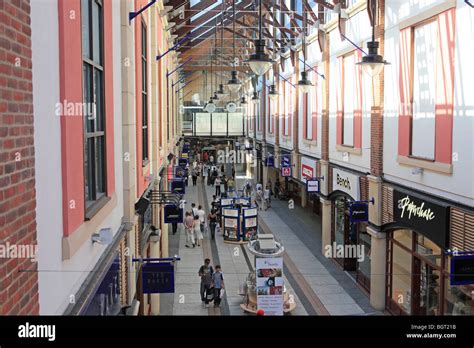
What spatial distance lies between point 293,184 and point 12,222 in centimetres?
3278

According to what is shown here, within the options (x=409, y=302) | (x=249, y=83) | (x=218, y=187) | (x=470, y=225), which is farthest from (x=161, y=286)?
(x=249, y=83)

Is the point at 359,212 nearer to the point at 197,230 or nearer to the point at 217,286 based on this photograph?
the point at 217,286

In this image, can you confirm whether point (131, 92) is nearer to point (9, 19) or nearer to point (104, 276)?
point (104, 276)

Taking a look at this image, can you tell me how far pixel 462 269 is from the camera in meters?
9.33

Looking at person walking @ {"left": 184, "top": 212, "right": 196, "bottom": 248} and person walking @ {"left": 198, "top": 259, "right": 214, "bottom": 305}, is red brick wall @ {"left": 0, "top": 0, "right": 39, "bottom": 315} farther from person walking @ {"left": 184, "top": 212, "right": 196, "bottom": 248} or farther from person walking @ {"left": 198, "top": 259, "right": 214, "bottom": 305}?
person walking @ {"left": 184, "top": 212, "right": 196, "bottom": 248}

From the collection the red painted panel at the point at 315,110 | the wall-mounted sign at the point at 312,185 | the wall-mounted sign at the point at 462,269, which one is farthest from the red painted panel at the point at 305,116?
the wall-mounted sign at the point at 462,269

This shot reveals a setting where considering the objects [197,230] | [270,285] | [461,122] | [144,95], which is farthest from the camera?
[197,230]

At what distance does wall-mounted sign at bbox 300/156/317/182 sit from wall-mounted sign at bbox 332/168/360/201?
9.04 feet

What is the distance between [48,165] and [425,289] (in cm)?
1064

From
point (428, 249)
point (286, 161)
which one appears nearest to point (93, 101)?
point (428, 249)

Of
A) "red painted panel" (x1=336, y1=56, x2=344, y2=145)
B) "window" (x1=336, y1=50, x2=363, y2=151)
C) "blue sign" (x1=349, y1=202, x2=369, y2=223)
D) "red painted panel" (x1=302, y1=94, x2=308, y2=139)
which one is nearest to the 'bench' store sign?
"blue sign" (x1=349, y1=202, x2=369, y2=223)

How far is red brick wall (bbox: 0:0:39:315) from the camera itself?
10.6 ft

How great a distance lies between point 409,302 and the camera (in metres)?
13.7

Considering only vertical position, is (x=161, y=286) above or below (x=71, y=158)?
below
